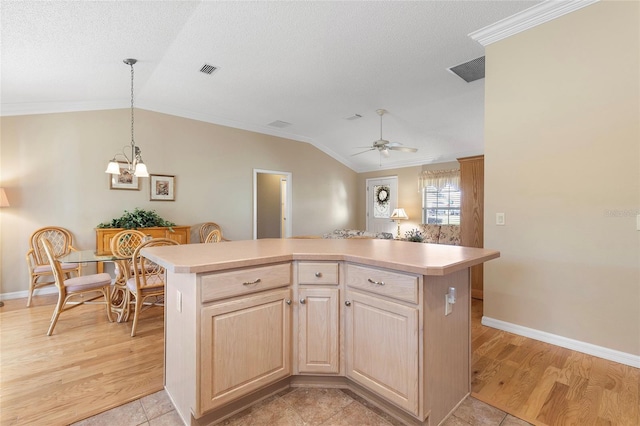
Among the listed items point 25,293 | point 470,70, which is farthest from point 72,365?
point 470,70

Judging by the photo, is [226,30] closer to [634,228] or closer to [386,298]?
[386,298]

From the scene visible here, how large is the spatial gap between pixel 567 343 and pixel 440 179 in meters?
4.71

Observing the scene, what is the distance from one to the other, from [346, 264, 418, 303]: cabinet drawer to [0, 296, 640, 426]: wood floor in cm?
96

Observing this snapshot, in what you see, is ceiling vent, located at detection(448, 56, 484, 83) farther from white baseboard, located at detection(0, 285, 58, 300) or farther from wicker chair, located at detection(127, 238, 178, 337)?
white baseboard, located at detection(0, 285, 58, 300)

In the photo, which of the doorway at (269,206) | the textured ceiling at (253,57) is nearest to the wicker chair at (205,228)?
the textured ceiling at (253,57)

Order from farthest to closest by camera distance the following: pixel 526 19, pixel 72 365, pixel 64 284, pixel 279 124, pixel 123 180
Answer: pixel 279 124 → pixel 123 180 → pixel 64 284 → pixel 526 19 → pixel 72 365

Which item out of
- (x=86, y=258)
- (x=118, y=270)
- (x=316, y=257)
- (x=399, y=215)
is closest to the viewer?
(x=316, y=257)

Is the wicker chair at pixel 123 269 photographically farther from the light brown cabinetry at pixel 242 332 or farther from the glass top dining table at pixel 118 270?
the light brown cabinetry at pixel 242 332

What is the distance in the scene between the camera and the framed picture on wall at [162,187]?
4777mm

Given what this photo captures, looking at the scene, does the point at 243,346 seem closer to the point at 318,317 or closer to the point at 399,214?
the point at 318,317

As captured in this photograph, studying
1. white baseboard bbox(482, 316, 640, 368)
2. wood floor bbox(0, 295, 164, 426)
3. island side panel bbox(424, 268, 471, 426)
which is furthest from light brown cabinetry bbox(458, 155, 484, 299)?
wood floor bbox(0, 295, 164, 426)

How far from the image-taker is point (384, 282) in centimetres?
159

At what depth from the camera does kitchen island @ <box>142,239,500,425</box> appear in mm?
1470

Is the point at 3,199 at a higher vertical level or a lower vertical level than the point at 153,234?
higher
